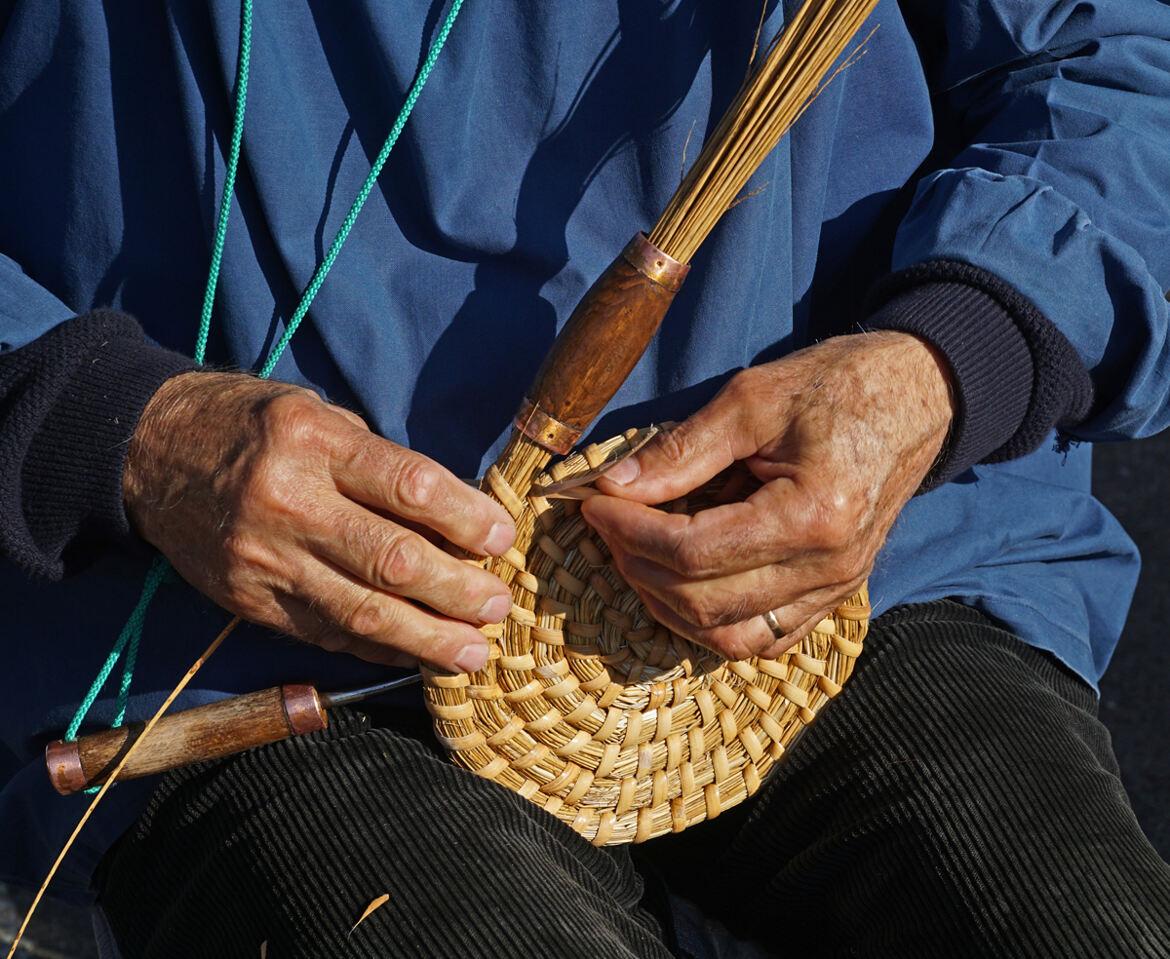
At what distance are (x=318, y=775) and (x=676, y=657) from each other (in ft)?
1.21

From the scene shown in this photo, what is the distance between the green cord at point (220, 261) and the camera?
0.91m

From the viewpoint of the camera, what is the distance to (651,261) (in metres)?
0.87

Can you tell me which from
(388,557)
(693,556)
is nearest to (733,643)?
(693,556)

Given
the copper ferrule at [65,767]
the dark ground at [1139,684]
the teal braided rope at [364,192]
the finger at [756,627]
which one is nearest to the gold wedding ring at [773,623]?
the finger at [756,627]

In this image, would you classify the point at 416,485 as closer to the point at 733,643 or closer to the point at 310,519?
the point at 310,519

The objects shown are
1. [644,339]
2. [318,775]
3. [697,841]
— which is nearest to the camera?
[644,339]

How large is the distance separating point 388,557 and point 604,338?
257mm

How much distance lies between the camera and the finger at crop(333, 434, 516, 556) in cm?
86

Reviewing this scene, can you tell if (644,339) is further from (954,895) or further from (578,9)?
(954,895)

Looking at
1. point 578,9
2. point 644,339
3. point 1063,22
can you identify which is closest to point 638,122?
point 578,9

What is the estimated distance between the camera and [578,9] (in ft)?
3.11

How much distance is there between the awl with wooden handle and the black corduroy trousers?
0.22 feet

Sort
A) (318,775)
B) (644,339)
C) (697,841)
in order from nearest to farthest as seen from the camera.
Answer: (644,339), (318,775), (697,841)

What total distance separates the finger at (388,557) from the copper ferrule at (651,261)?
0.96 ft
